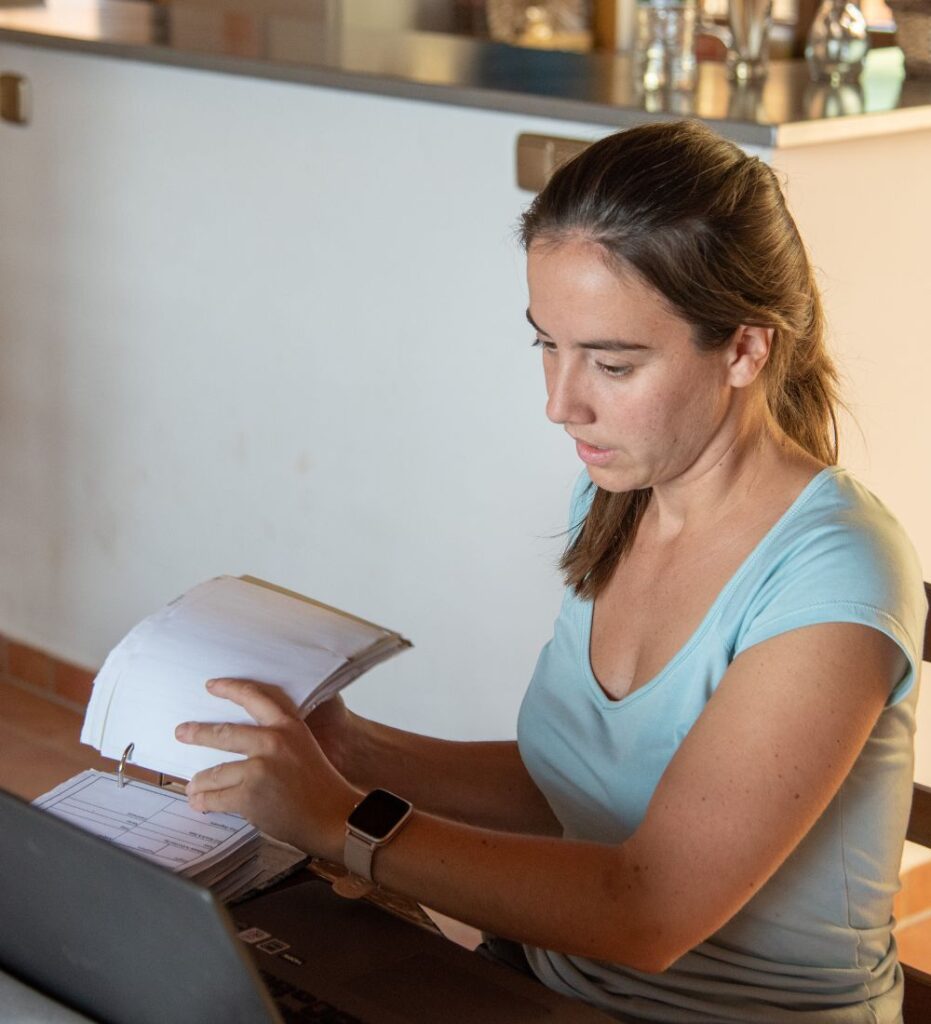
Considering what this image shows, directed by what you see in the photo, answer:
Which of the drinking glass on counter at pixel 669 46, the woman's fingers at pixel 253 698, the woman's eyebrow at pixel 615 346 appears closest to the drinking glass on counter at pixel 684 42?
the drinking glass on counter at pixel 669 46

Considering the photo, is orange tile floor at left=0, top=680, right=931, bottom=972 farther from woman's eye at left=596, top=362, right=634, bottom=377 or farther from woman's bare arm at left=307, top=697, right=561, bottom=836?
woman's eye at left=596, top=362, right=634, bottom=377

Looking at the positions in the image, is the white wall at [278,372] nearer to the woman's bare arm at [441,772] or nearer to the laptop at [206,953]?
the woman's bare arm at [441,772]

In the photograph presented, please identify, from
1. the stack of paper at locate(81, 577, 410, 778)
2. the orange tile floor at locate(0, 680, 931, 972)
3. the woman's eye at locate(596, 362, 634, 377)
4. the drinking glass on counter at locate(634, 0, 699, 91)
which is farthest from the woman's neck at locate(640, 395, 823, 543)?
the orange tile floor at locate(0, 680, 931, 972)

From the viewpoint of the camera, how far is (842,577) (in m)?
1.14

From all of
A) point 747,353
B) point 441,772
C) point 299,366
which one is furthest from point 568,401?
point 299,366

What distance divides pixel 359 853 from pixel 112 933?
0.29 meters

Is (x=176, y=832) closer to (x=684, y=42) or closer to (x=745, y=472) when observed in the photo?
(x=745, y=472)

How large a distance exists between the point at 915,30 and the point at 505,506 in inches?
36.0

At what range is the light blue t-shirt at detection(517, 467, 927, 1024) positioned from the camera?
3.88ft

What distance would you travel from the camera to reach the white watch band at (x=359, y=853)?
3.73 ft

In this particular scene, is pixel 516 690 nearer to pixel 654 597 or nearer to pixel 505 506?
pixel 505 506

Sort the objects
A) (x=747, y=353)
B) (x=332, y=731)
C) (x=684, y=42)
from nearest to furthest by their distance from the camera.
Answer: (x=747, y=353), (x=332, y=731), (x=684, y=42)

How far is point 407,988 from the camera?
40.1 inches

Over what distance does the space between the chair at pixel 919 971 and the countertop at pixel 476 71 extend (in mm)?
829
